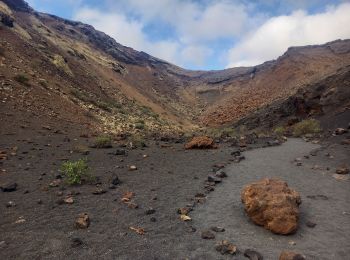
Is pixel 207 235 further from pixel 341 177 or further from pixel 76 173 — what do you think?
pixel 341 177

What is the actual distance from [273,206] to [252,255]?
1.53 metres

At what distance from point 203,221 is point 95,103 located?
74.1ft

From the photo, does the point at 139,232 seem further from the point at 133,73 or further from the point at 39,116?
the point at 133,73

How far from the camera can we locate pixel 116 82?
47750 mm

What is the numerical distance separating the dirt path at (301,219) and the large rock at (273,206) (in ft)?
0.54

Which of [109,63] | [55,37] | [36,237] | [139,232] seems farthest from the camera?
[109,63]

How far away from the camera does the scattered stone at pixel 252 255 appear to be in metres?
6.14

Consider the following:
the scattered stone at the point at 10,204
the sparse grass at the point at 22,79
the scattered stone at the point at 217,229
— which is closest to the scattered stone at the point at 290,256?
the scattered stone at the point at 217,229

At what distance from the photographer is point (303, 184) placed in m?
10.9

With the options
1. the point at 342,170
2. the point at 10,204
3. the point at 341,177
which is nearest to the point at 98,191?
the point at 10,204

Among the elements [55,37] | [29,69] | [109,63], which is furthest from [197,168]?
[109,63]

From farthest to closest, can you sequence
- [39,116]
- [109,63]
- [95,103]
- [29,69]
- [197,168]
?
[109,63]
[95,103]
[29,69]
[39,116]
[197,168]

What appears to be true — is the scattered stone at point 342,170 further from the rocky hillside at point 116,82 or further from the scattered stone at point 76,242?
the rocky hillside at point 116,82

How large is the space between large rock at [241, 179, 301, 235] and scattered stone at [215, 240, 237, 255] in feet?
3.75
